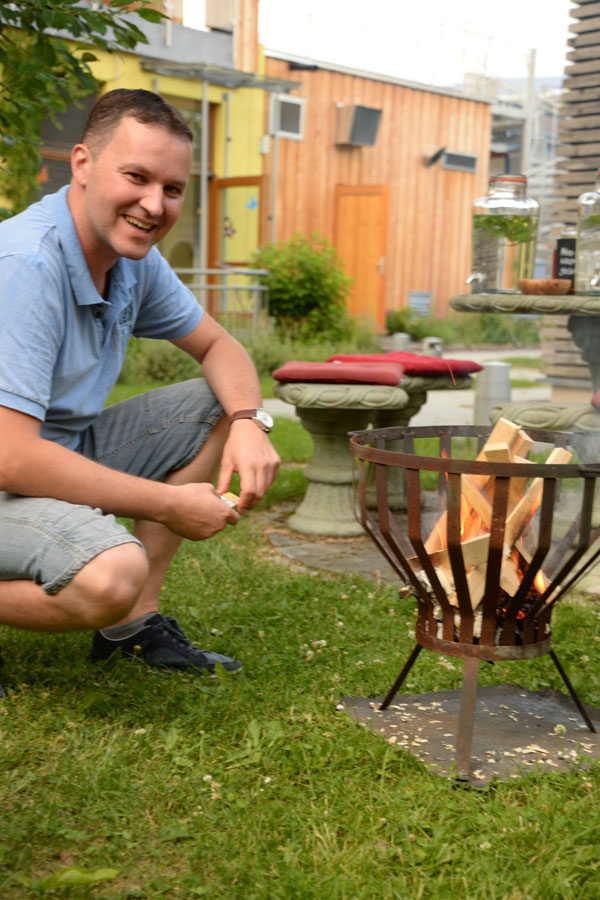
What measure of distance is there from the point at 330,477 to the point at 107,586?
7.81 ft

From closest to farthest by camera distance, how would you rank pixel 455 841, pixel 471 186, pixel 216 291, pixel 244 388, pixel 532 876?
pixel 532 876
pixel 455 841
pixel 244 388
pixel 216 291
pixel 471 186

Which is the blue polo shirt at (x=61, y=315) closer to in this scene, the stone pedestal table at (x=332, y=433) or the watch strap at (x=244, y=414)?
the watch strap at (x=244, y=414)

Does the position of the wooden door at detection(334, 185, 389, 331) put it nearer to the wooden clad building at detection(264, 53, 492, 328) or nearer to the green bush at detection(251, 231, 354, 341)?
the wooden clad building at detection(264, 53, 492, 328)

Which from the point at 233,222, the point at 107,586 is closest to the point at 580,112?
the point at 233,222

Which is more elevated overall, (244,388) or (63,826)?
(244,388)

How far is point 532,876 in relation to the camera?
1770 millimetres

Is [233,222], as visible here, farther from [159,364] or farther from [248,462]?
[248,462]

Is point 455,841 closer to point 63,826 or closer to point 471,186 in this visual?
point 63,826

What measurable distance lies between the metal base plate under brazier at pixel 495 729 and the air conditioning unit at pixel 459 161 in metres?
16.0

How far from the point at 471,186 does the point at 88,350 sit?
54.9 feet

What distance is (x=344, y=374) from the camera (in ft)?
14.0

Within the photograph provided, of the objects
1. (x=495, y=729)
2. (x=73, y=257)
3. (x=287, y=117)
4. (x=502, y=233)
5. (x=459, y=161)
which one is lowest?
(x=495, y=729)

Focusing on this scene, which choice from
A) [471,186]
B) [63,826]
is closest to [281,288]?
[471,186]

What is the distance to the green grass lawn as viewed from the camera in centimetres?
178
